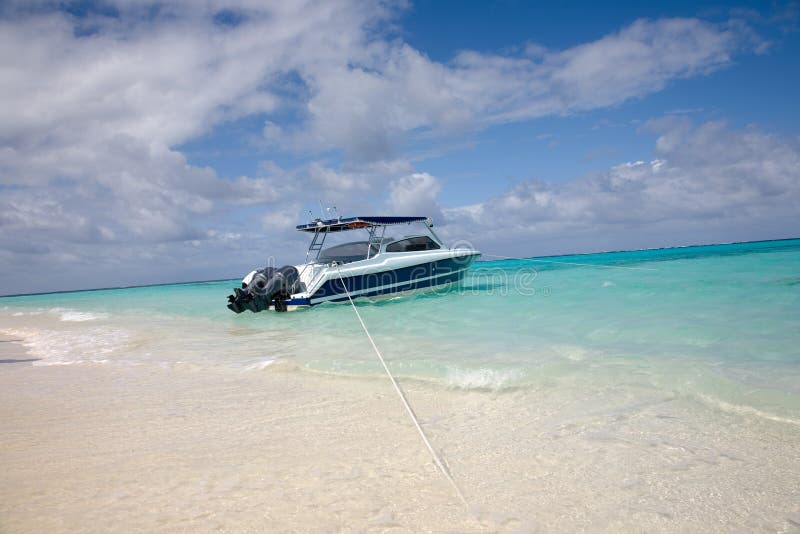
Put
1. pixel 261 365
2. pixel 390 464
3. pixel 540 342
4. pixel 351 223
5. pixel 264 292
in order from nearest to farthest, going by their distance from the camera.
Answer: pixel 390 464, pixel 261 365, pixel 540 342, pixel 264 292, pixel 351 223

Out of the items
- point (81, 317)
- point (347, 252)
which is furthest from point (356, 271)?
point (81, 317)

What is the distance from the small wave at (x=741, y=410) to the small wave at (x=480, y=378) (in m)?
1.80

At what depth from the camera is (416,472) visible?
2885 mm

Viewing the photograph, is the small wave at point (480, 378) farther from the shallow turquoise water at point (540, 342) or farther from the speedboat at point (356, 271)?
the speedboat at point (356, 271)

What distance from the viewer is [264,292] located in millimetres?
14812

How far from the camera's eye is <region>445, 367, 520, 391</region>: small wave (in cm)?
496

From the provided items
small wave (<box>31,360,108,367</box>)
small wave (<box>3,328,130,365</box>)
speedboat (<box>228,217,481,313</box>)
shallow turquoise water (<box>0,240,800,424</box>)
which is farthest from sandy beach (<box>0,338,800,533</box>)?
speedboat (<box>228,217,481,313</box>)

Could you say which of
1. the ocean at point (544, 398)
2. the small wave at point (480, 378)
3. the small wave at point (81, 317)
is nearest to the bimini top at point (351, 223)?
the ocean at point (544, 398)

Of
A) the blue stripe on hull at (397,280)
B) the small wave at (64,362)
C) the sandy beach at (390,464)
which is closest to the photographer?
the sandy beach at (390,464)

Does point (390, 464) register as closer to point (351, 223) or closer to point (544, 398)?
point (544, 398)

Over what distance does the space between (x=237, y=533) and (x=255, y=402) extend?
8.28 ft

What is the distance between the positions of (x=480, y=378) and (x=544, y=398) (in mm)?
939

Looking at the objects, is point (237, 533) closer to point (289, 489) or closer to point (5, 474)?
point (289, 489)

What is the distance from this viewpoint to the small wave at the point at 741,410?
11.9 feet
